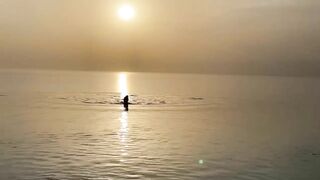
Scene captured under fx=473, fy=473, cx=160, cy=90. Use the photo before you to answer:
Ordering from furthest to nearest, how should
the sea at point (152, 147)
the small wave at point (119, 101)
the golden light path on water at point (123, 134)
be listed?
the small wave at point (119, 101) < the golden light path on water at point (123, 134) < the sea at point (152, 147)

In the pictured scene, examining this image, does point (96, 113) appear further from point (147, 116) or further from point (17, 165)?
point (17, 165)

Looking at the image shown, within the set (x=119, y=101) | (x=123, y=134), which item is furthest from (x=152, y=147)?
(x=119, y=101)

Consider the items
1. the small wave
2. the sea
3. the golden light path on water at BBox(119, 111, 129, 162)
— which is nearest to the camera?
the sea

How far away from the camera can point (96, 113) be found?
6600 centimetres

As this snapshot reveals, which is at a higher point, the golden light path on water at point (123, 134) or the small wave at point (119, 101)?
the small wave at point (119, 101)

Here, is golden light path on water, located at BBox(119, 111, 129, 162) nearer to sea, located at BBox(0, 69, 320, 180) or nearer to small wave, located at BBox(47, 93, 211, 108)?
sea, located at BBox(0, 69, 320, 180)

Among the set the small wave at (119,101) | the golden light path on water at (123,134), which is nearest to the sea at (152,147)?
the golden light path on water at (123,134)

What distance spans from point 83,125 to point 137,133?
8.09 meters

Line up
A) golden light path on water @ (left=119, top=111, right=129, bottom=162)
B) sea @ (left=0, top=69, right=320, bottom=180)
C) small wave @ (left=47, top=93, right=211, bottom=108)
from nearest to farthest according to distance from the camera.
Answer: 1. sea @ (left=0, top=69, right=320, bottom=180)
2. golden light path on water @ (left=119, top=111, right=129, bottom=162)
3. small wave @ (left=47, top=93, right=211, bottom=108)

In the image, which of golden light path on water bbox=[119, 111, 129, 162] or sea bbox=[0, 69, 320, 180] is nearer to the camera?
sea bbox=[0, 69, 320, 180]

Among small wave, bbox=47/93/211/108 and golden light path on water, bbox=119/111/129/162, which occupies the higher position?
small wave, bbox=47/93/211/108

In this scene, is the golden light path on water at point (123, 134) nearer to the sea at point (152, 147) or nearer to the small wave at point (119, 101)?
the sea at point (152, 147)

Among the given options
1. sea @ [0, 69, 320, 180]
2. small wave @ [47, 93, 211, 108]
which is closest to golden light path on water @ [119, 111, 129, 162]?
sea @ [0, 69, 320, 180]

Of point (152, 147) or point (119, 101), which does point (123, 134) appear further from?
point (119, 101)
